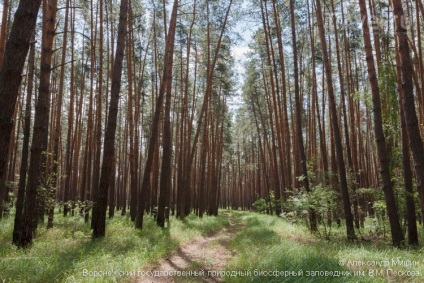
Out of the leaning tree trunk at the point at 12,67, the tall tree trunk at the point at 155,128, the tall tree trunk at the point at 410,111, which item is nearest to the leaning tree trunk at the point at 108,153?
the tall tree trunk at the point at 155,128

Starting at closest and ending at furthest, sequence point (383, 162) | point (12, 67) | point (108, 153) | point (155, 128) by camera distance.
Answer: point (12, 67)
point (383, 162)
point (108, 153)
point (155, 128)

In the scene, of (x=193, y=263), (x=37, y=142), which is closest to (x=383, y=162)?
(x=193, y=263)

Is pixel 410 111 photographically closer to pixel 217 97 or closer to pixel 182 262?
pixel 182 262

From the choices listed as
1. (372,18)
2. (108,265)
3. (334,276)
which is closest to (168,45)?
(372,18)

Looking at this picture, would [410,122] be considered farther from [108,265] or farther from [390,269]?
[108,265]

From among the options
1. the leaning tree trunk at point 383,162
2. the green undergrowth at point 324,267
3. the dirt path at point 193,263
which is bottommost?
the dirt path at point 193,263

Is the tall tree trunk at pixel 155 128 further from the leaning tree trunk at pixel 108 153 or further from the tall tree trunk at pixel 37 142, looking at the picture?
the tall tree trunk at pixel 37 142

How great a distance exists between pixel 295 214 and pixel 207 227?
4232 mm

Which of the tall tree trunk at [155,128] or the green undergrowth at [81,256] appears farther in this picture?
the tall tree trunk at [155,128]

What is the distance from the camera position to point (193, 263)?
6543mm

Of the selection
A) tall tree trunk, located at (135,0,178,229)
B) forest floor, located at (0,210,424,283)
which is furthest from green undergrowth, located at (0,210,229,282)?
tall tree trunk, located at (135,0,178,229)

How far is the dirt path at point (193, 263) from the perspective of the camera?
546 centimetres

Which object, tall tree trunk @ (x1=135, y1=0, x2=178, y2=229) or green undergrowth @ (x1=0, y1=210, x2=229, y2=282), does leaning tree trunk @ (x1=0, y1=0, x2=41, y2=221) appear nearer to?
green undergrowth @ (x1=0, y1=210, x2=229, y2=282)

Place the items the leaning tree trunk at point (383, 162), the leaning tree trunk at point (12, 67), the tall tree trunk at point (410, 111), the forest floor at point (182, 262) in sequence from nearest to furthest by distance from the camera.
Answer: the leaning tree trunk at point (12, 67) → the forest floor at point (182, 262) → the tall tree trunk at point (410, 111) → the leaning tree trunk at point (383, 162)
